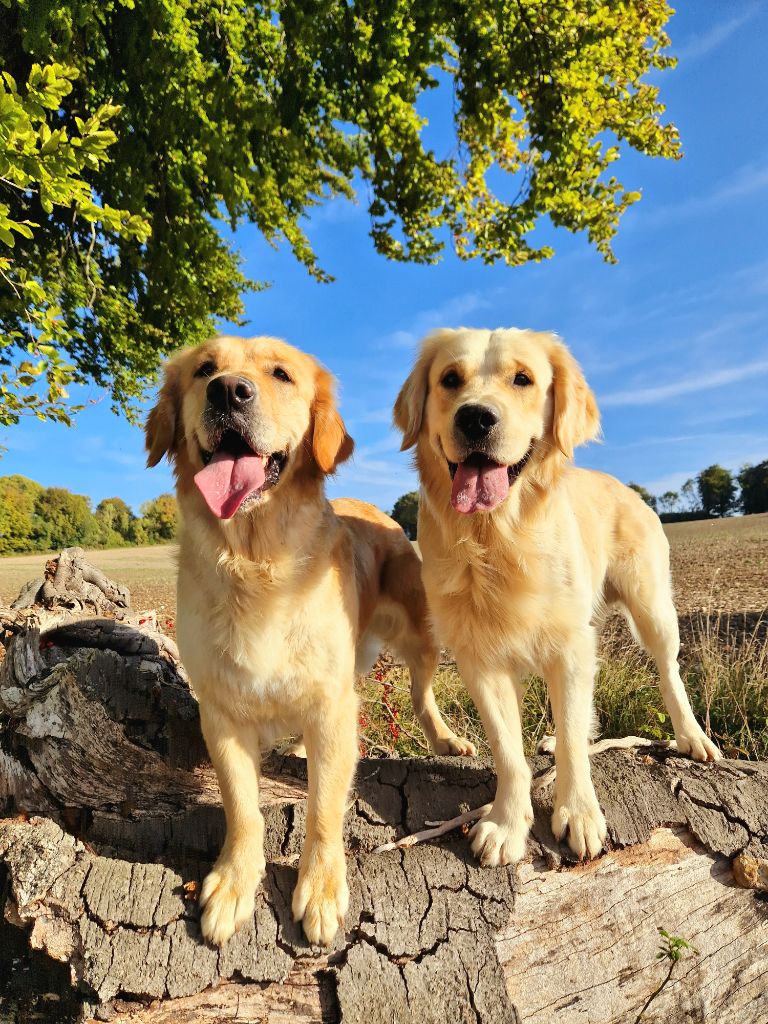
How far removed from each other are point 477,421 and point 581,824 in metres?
Answer: 1.55

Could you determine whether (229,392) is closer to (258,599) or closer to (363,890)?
(258,599)

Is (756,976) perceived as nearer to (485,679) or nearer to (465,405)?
(485,679)

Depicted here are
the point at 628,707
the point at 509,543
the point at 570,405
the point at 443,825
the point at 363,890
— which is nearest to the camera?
the point at 363,890

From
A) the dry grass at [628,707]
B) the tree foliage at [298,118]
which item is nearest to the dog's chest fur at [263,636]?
the dry grass at [628,707]

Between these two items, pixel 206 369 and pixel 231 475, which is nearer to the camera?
pixel 231 475

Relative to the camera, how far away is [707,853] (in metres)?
2.44

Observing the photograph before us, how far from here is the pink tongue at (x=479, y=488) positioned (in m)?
2.28

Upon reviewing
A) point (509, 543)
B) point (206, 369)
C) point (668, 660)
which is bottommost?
point (668, 660)

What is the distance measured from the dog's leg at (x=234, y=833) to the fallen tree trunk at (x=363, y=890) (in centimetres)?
7

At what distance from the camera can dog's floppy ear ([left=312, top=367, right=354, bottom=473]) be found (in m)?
2.49

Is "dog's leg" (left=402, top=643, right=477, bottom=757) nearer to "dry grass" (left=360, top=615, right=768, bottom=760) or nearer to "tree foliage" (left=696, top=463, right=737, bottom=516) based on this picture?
"dry grass" (left=360, top=615, right=768, bottom=760)

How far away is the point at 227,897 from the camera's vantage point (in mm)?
2008

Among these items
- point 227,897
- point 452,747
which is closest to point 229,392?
point 227,897

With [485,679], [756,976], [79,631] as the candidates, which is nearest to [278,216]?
[79,631]
